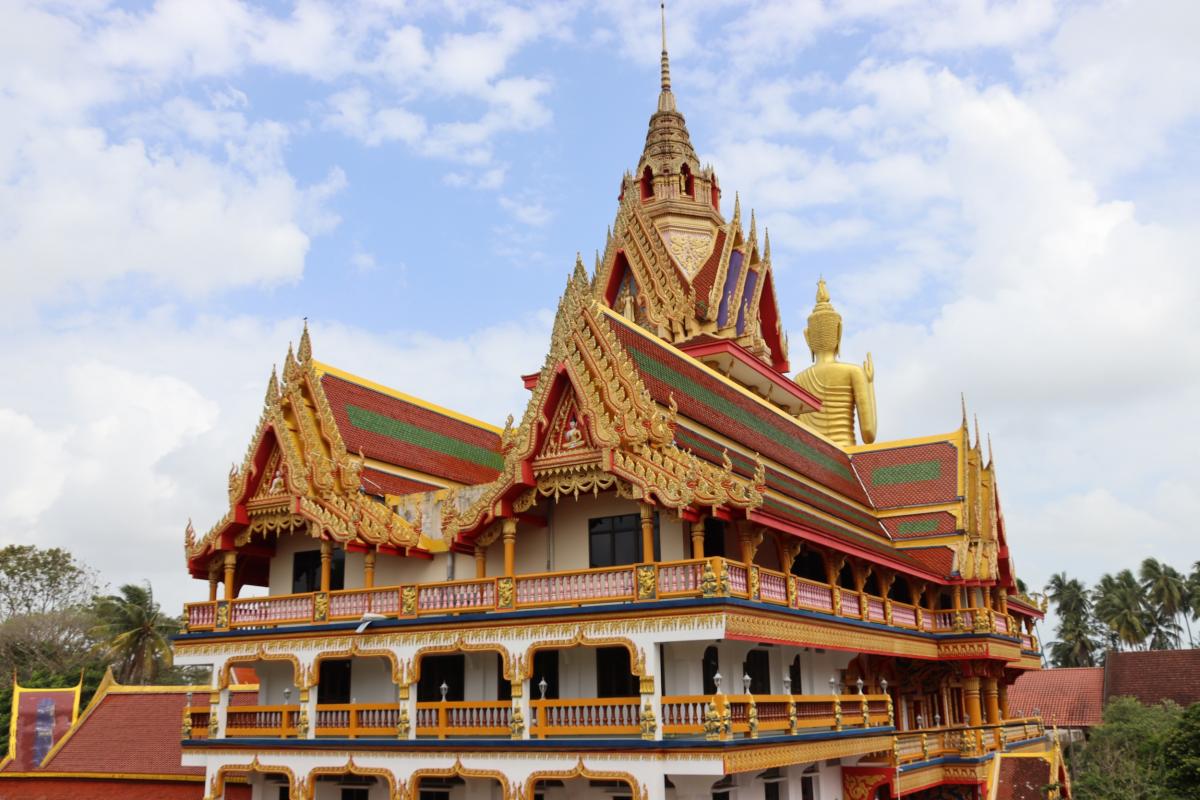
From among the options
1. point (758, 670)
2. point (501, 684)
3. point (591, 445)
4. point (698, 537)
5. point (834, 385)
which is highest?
point (834, 385)

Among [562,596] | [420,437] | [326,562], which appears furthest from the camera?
[420,437]

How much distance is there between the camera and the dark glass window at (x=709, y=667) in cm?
2003

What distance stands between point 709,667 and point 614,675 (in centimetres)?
172

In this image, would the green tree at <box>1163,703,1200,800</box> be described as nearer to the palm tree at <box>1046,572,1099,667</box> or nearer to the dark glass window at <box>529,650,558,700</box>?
the dark glass window at <box>529,650,558,700</box>

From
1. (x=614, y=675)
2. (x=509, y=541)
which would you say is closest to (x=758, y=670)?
(x=614, y=675)

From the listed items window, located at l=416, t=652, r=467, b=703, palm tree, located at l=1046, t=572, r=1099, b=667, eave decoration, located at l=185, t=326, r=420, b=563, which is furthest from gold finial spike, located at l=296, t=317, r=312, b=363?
palm tree, located at l=1046, t=572, r=1099, b=667

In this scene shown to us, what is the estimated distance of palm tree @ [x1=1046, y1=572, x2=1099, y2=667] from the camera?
79.8 m

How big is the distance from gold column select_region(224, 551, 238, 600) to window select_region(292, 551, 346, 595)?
1.25m

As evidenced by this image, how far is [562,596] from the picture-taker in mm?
19859

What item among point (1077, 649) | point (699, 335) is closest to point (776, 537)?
point (699, 335)

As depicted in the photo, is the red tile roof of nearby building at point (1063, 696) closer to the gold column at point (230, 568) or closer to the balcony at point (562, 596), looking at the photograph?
the balcony at point (562, 596)

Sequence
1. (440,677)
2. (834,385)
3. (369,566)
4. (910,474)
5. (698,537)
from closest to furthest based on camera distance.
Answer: (698,537) → (440,677) → (369,566) → (910,474) → (834,385)

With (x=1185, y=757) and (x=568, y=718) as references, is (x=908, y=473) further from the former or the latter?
(x=568, y=718)

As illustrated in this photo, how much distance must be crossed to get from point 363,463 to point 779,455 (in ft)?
29.9
